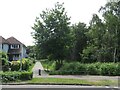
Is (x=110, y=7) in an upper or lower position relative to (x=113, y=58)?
upper

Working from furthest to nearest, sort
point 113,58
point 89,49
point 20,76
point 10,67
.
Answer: point 89,49
point 113,58
point 10,67
point 20,76

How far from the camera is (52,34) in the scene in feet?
140

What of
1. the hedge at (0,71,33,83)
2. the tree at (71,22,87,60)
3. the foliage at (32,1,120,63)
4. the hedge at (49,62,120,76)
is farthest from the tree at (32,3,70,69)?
the tree at (71,22,87,60)

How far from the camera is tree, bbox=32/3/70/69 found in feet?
139

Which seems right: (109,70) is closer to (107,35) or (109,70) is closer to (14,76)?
(107,35)

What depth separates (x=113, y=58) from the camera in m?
47.3

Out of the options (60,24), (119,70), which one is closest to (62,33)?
(60,24)

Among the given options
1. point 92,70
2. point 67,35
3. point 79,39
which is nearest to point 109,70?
point 92,70

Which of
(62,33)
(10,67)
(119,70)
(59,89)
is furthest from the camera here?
(62,33)

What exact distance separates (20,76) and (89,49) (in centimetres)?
2452

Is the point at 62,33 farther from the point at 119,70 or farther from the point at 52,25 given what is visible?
the point at 119,70

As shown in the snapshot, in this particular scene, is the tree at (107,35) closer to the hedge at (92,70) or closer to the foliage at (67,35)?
the foliage at (67,35)

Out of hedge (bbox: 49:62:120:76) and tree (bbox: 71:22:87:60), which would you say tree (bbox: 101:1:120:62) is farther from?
tree (bbox: 71:22:87:60)

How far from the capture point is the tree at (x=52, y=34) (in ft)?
139
